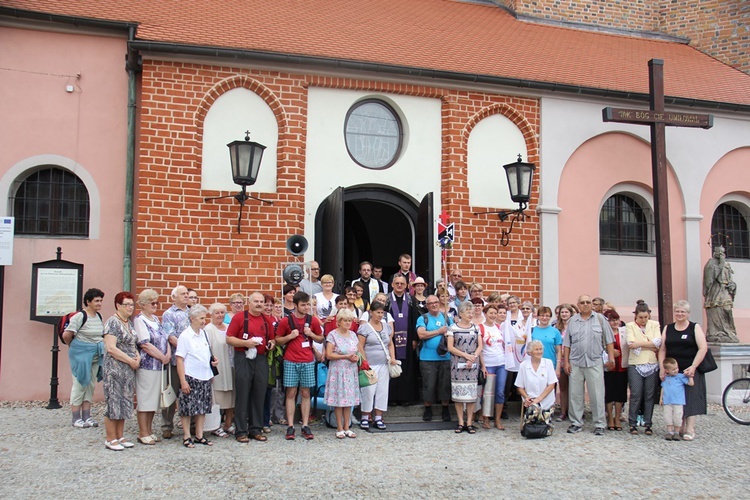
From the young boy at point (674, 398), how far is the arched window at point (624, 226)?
4.95 meters

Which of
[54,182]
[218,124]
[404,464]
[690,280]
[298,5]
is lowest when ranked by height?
[404,464]

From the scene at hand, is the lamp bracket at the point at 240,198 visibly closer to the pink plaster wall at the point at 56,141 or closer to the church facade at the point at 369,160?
the church facade at the point at 369,160

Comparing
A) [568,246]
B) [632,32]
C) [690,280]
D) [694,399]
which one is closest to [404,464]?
[694,399]

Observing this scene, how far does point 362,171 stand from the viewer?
39.7 feet

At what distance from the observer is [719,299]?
518 inches

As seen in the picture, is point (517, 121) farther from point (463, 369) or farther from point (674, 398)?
point (674, 398)

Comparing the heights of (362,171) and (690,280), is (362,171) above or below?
above

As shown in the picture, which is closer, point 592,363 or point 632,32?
point 592,363

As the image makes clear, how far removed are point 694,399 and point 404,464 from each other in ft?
13.0

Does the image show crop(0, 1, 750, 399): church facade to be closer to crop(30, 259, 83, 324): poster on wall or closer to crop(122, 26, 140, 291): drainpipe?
crop(122, 26, 140, 291): drainpipe

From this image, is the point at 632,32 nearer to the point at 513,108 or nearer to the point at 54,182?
the point at 513,108

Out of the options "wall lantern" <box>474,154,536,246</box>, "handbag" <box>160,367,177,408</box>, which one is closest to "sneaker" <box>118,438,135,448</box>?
"handbag" <box>160,367,177,408</box>

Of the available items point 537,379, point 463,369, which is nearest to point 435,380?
point 463,369

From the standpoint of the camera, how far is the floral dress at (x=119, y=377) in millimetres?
7496
